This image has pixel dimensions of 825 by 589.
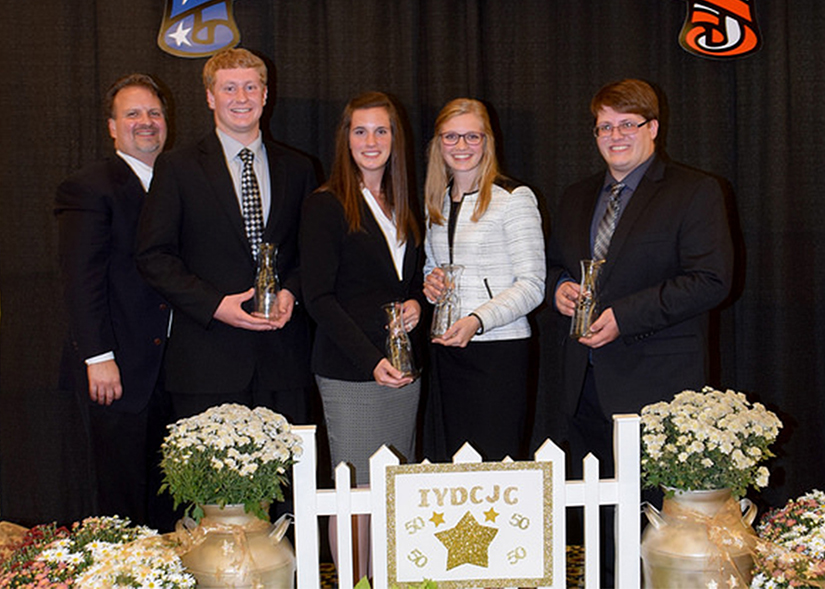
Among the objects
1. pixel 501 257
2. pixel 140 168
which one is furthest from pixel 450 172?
pixel 140 168

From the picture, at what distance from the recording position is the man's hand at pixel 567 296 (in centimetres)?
277

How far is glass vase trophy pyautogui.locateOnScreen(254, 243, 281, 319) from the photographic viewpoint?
8.52 feet

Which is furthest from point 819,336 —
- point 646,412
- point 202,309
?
point 202,309

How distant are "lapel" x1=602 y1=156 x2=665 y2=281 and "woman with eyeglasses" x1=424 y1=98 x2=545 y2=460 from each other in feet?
0.71

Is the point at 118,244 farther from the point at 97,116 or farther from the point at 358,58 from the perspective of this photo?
the point at 358,58

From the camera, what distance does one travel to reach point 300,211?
2898 millimetres

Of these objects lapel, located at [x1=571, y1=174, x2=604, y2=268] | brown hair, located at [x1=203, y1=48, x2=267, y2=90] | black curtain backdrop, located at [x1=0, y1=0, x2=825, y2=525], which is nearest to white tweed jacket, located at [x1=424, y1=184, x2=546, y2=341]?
lapel, located at [x1=571, y1=174, x2=604, y2=268]

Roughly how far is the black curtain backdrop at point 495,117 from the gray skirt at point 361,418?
4.04 feet

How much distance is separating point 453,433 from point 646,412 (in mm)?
889

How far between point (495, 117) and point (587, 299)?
1.36m

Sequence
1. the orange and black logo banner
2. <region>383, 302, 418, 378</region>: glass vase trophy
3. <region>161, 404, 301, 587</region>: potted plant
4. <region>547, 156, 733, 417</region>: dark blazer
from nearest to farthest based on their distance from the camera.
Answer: <region>161, 404, 301, 587</region>: potted plant → <region>383, 302, 418, 378</region>: glass vase trophy → <region>547, 156, 733, 417</region>: dark blazer → the orange and black logo banner

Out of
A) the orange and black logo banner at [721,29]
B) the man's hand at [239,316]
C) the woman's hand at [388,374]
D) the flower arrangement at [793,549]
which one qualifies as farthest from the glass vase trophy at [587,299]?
the orange and black logo banner at [721,29]

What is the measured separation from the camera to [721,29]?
12.4 ft

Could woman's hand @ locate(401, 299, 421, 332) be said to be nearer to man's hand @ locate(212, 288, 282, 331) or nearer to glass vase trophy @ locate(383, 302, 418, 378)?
glass vase trophy @ locate(383, 302, 418, 378)
